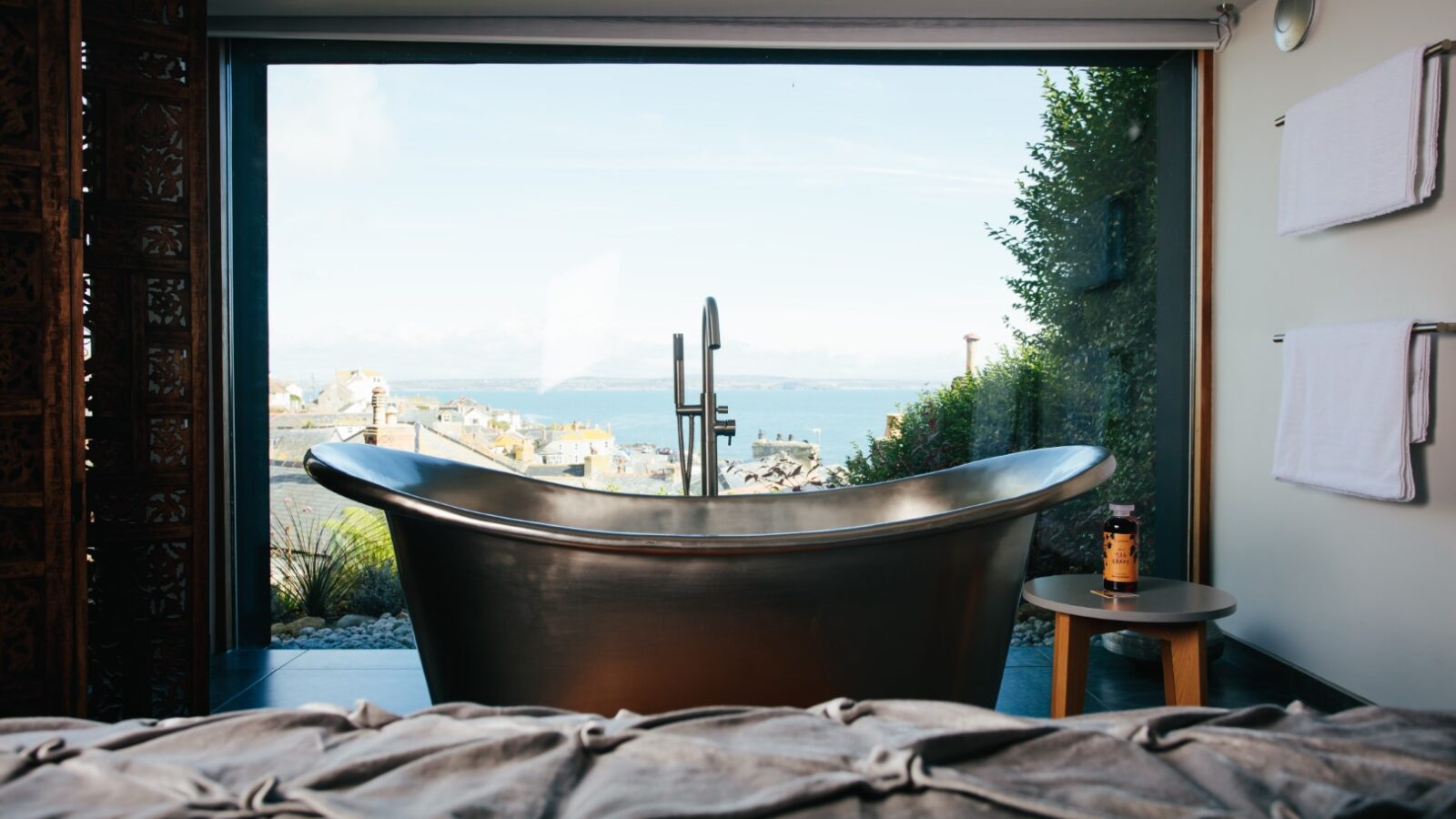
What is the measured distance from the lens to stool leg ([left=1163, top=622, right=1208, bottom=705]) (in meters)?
2.11

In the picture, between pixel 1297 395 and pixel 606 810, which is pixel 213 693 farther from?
pixel 1297 395

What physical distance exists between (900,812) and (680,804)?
6.1 inches

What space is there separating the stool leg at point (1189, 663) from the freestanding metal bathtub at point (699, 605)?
0.39 metres

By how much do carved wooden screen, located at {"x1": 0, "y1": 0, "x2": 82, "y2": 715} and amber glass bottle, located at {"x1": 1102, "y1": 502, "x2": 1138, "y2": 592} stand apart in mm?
2384

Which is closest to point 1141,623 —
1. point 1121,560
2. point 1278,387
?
point 1121,560

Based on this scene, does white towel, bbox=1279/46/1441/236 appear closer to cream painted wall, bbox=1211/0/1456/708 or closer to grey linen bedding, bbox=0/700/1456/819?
cream painted wall, bbox=1211/0/1456/708

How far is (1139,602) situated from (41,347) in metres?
2.54

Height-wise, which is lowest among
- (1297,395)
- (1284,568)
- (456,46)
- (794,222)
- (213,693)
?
(213,693)

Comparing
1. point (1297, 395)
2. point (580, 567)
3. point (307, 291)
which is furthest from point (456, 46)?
point (1297, 395)

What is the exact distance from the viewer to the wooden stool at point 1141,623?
81.9 inches

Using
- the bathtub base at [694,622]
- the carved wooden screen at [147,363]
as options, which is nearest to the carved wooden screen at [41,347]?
the carved wooden screen at [147,363]

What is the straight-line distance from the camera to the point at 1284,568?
9.36 feet

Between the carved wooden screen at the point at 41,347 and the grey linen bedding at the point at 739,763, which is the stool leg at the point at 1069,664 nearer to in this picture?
the grey linen bedding at the point at 739,763

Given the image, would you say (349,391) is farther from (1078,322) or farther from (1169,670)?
(1169,670)
